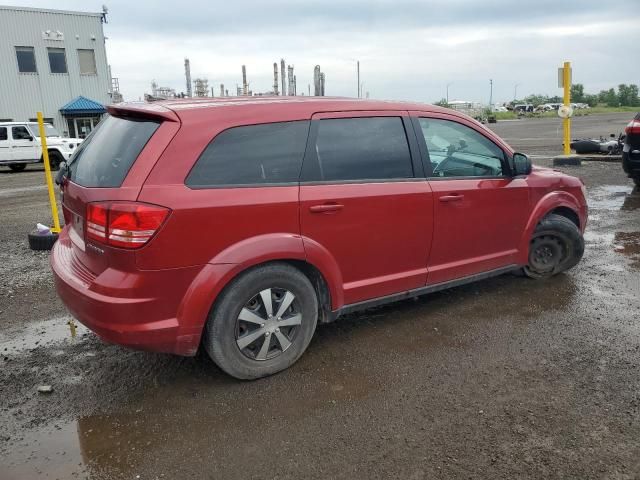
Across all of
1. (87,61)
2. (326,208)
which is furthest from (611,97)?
(326,208)

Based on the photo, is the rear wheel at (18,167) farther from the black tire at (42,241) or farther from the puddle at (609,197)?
the puddle at (609,197)

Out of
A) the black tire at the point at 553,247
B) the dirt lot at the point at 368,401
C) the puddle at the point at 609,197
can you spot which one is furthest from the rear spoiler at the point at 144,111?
the puddle at the point at 609,197

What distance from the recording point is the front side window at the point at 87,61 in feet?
108

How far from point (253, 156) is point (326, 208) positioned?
0.58 metres

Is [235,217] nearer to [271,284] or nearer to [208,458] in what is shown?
[271,284]

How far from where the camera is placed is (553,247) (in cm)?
502

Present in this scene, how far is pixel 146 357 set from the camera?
3.71m

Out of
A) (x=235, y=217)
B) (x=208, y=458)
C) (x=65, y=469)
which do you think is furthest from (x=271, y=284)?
(x=65, y=469)

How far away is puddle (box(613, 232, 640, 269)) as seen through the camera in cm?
Answer: 576

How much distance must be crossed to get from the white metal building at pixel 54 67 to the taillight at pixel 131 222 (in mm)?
33013

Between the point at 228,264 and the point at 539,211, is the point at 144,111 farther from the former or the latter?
the point at 539,211

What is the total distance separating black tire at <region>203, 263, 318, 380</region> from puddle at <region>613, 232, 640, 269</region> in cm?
398

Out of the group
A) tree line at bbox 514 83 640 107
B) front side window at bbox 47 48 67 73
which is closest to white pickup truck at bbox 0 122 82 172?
front side window at bbox 47 48 67 73

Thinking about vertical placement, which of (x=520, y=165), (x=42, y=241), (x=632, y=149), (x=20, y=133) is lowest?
(x=42, y=241)
